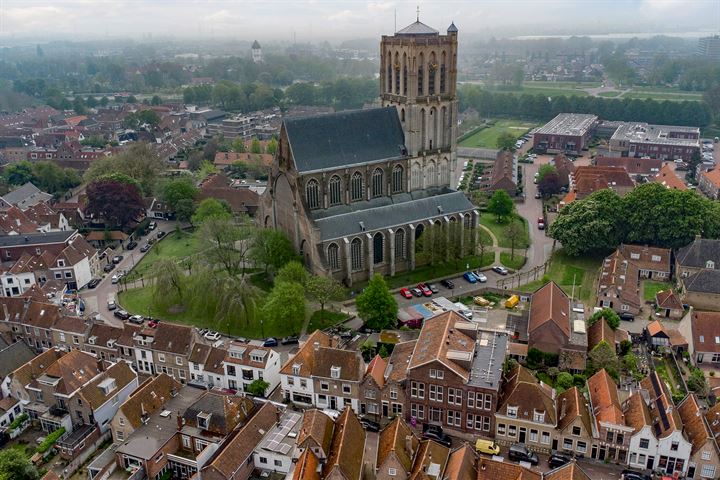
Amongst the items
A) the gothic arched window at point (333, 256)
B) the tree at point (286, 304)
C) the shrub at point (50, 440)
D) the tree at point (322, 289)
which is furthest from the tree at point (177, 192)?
the shrub at point (50, 440)

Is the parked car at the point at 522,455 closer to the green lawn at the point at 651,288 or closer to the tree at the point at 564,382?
the tree at the point at 564,382

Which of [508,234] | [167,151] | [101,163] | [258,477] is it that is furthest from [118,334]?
[167,151]

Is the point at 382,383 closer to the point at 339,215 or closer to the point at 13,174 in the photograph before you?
the point at 339,215

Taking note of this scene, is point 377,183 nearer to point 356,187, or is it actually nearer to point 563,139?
point 356,187

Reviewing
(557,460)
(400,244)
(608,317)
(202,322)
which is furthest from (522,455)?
(202,322)

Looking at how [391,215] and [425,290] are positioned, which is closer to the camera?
[425,290]

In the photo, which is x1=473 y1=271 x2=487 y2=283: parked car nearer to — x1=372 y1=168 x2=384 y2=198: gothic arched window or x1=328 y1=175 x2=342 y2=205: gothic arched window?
x1=372 y1=168 x2=384 y2=198: gothic arched window
